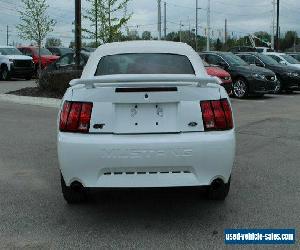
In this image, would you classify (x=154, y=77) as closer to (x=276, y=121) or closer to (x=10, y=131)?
(x=10, y=131)

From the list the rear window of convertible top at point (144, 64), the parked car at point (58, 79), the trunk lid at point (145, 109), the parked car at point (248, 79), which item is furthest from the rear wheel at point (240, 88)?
the trunk lid at point (145, 109)

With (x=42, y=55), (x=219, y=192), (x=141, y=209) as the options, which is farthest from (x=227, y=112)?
(x=42, y=55)

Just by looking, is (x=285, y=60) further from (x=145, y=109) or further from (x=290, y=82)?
(x=145, y=109)

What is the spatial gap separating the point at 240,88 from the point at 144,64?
12756mm

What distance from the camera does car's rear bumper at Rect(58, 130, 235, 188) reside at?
15.0 ft

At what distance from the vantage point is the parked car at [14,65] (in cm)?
2734

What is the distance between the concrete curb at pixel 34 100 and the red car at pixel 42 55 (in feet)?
36.5

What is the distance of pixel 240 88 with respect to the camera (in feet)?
60.2

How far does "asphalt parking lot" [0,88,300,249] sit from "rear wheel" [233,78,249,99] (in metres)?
9.72

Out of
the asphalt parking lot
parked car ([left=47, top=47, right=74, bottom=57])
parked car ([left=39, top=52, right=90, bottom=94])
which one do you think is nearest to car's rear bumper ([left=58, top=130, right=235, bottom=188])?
the asphalt parking lot

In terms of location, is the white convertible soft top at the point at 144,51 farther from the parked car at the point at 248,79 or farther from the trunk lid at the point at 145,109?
the parked car at the point at 248,79

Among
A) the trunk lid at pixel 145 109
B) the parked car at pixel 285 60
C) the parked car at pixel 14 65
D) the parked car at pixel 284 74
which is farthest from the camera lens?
the parked car at pixel 14 65

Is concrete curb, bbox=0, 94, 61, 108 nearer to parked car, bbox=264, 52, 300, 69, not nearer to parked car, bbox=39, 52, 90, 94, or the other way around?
parked car, bbox=39, 52, 90, 94

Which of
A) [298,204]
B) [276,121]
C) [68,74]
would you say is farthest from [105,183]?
[68,74]
